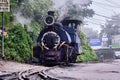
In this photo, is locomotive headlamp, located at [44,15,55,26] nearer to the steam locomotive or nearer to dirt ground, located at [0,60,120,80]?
the steam locomotive

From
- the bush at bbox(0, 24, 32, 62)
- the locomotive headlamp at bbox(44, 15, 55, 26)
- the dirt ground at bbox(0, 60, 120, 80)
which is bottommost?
the dirt ground at bbox(0, 60, 120, 80)

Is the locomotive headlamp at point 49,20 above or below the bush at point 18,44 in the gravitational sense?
above

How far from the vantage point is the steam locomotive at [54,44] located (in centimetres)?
1939

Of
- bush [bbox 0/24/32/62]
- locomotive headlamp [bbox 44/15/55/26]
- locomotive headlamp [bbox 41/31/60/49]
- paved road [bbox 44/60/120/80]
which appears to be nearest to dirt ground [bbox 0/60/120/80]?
paved road [bbox 44/60/120/80]

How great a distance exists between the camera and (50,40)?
19.8 meters

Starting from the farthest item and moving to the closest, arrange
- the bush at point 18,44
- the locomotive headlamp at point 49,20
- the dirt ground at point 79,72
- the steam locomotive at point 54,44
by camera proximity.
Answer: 1. the bush at point 18,44
2. the locomotive headlamp at point 49,20
3. the steam locomotive at point 54,44
4. the dirt ground at point 79,72

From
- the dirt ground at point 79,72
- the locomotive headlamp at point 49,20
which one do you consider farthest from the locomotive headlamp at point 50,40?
the dirt ground at point 79,72

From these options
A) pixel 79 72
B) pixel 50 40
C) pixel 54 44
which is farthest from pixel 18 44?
pixel 79 72

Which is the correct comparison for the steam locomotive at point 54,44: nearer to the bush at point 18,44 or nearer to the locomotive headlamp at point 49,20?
the locomotive headlamp at point 49,20

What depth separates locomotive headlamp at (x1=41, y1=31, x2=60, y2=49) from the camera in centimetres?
1972

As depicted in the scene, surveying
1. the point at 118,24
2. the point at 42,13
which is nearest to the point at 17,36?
the point at 42,13

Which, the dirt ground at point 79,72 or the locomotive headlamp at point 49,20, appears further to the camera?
the locomotive headlamp at point 49,20

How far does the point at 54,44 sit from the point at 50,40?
331 mm

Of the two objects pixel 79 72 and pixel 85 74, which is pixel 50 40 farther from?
pixel 85 74
